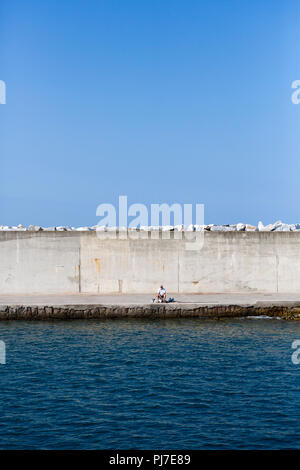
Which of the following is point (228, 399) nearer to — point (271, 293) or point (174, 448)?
point (174, 448)

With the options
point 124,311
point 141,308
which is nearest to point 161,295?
point 141,308

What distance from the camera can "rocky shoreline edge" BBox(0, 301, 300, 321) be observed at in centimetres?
2139

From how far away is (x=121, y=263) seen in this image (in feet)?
83.4

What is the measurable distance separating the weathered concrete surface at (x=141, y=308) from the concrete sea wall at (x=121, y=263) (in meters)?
2.57

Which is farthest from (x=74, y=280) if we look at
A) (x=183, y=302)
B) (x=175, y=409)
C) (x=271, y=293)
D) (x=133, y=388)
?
(x=175, y=409)

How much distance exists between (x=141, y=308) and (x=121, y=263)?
166 inches

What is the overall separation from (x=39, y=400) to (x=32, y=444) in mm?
2306

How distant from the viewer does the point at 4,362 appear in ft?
49.3

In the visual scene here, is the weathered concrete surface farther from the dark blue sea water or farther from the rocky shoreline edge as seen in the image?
the dark blue sea water

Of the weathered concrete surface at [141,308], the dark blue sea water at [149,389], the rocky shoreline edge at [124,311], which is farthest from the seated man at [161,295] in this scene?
the dark blue sea water at [149,389]

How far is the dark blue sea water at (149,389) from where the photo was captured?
10148 millimetres

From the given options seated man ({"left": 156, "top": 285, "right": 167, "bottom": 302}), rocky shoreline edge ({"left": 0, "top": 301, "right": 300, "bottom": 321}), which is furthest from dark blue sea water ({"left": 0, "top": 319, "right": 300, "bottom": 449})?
seated man ({"left": 156, "top": 285, "right": 167, "bottom": 302})

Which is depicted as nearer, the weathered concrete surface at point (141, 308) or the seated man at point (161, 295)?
the weathered concrete surface at point (141, 308)

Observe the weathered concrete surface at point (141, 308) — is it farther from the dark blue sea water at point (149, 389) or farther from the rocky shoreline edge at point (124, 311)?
the dark blue sea water at point (149, 389)
